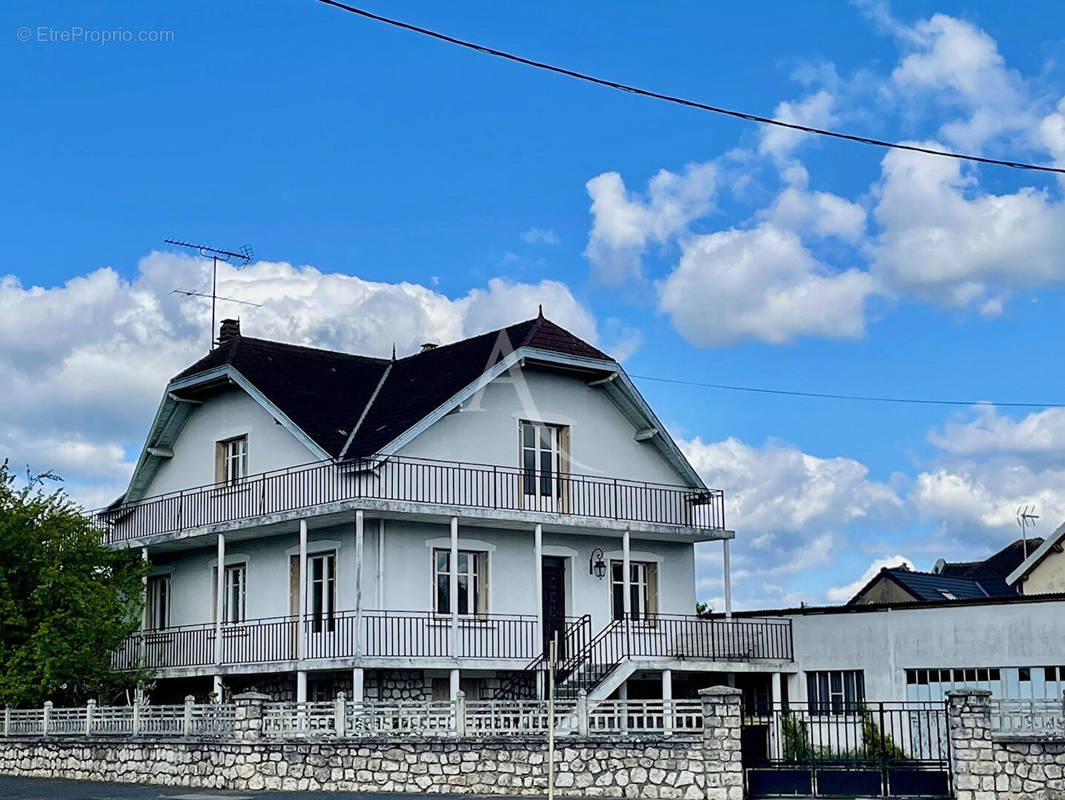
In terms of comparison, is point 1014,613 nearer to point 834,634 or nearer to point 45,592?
point 834,634

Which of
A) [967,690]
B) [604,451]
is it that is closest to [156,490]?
[604,451]

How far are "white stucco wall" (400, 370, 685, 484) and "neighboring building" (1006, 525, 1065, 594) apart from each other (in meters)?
13.2

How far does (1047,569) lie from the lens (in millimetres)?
43531

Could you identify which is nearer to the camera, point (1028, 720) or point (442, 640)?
point (1028, 720)

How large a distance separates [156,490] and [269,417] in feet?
16.1

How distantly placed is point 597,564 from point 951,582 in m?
18.3

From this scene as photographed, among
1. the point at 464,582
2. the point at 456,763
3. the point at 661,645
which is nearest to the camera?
the point at 456,763

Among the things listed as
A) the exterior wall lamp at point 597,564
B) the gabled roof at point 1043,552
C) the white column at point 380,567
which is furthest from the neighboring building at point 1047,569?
the white column at point 380,567

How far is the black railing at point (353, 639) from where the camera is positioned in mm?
28797

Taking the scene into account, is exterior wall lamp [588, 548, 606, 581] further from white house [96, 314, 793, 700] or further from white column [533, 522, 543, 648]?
white column [533, 522, 543, 648]

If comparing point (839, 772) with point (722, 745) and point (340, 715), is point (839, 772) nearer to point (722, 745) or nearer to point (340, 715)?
point (722, 745)

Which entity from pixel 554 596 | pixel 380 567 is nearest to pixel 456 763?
pixel 380 567

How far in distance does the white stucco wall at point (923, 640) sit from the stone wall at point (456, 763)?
331 inches

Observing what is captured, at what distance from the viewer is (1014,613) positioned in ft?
93.0
